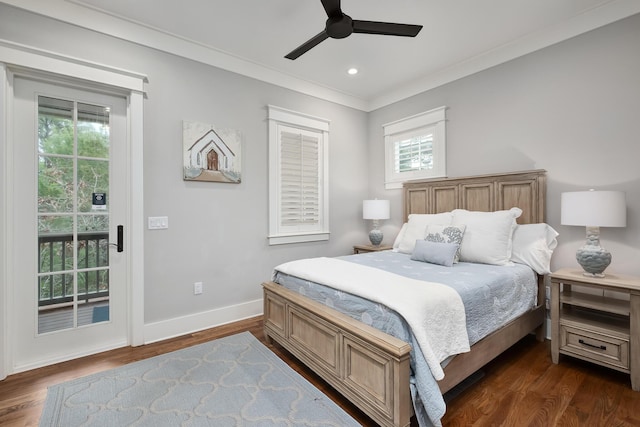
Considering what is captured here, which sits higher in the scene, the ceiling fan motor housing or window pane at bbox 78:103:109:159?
the ceiling fan motor housing

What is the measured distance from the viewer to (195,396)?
1.88m

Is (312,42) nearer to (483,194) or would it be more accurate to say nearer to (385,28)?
(385,28)

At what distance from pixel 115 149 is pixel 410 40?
9.74ft

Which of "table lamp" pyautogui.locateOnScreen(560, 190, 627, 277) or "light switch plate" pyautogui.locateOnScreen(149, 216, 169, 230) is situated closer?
"table lamp" pyautogui.locateOnScreen(560, 190, 627, 277)

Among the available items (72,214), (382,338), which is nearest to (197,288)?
(72,214)

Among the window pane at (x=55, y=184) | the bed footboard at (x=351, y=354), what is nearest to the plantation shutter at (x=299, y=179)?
the bed footboard at (x=351, y=354)

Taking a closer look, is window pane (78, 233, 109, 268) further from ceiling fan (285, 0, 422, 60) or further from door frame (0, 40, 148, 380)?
ceiling fan (285, 0, 422, 60)

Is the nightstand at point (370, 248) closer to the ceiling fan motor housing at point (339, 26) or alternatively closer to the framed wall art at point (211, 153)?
the framed wall art at point (211, 153)

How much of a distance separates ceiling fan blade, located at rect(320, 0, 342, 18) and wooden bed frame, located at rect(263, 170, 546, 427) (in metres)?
2.00

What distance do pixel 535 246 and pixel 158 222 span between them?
136 inches

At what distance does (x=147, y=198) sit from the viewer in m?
2.70

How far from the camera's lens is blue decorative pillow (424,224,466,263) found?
270cm

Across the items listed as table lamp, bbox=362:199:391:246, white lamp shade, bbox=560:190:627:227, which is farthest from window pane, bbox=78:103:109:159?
white lamp shade, bbox=560:190:627:227

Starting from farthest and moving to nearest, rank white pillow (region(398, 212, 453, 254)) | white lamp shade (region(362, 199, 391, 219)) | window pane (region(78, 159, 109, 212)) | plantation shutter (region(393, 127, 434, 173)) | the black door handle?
white lamp shade (region(362, 199, 391, 219)) < plantation shutter (region(393, 127, 434, 173)) < white pillow (region(398, 212, 453, 254)) < the black door handle < window pane (region(78, 159, 109, 212))
